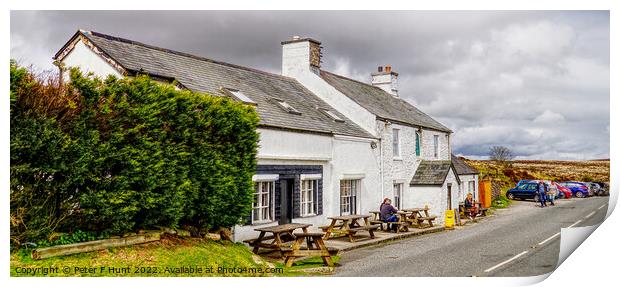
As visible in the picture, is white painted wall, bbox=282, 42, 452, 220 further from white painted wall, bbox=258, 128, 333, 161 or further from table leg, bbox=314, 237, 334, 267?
table leg, bbox=314, 237, 334, 267

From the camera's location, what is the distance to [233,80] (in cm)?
1953

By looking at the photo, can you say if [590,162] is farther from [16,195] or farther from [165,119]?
[16,195]

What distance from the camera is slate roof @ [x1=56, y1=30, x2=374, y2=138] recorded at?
15.7 meters

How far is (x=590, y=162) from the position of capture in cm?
1479

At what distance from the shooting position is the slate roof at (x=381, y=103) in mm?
24844

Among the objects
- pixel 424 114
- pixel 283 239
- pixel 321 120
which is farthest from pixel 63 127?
pixel 424 114

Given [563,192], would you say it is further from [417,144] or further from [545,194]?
[417,144]

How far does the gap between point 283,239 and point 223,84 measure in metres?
5.63

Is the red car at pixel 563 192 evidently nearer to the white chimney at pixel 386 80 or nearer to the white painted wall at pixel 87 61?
the white chimney at pixel 386 80

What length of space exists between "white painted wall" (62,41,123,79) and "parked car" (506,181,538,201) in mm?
25576

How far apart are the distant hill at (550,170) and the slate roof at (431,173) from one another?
2.96m

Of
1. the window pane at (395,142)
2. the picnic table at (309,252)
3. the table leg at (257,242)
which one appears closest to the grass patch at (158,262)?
the picnic table at (309,252)

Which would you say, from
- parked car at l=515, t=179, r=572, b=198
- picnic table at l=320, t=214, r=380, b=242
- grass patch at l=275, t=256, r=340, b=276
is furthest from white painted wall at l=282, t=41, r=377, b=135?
parked car at l=515, t=179, r=572, b=198

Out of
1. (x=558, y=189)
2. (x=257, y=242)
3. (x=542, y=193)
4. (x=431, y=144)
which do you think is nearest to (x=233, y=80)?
(x=257, y=242)
